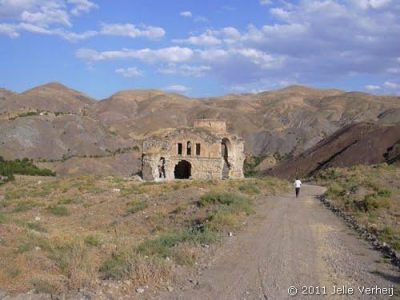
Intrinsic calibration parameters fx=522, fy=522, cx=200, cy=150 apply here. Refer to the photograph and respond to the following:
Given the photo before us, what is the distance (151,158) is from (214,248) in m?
28.9

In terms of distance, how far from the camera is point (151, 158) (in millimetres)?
40844

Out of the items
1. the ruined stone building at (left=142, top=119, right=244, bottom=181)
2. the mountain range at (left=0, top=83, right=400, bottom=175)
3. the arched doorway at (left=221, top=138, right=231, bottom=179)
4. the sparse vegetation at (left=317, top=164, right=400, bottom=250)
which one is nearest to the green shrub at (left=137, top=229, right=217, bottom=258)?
the sparse vegetation at (left=317, top=164, right=400, bottom=250)

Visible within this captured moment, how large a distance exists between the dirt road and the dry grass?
74 cm

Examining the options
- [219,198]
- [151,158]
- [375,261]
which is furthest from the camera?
[151,158]

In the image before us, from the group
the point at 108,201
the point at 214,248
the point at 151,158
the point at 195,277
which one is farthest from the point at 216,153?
the point at 195,277

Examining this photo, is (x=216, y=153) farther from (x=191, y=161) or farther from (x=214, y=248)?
(x=214, y=248)

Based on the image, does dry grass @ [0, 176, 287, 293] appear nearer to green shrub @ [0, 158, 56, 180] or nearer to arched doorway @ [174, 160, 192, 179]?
arched doorway @ [174, 160, 192, 179]

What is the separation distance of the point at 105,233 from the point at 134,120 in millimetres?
109280

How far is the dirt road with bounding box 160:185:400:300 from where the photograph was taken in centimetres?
882

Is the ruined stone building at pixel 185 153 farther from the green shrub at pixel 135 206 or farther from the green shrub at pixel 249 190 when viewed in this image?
the green shrub at pixel 135 206

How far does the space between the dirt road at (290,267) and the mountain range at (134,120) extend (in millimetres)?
49971

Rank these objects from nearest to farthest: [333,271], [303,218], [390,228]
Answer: [333,271] < [390,228] < [303,218]

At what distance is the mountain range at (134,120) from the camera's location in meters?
70.9

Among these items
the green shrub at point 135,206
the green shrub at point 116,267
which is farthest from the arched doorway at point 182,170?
the green shrub at point 116,267
